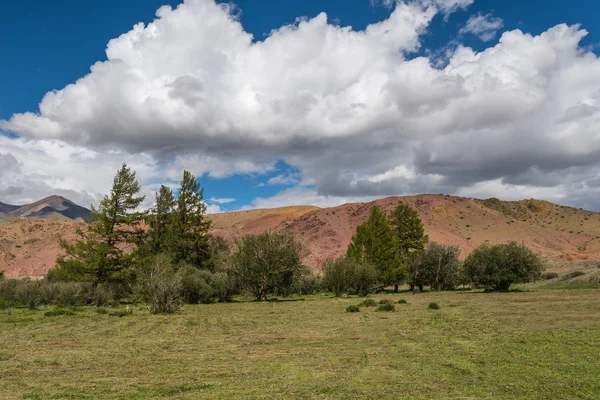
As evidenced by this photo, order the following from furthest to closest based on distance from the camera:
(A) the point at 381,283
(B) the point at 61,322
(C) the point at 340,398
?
1. (A) the point at 381,283
2. (B) the point at 61,322
3. (C) the point at 340,398

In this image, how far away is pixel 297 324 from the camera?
23812mm

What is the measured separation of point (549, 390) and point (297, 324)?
625 inches

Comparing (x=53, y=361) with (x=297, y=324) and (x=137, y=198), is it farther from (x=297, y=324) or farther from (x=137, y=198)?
(x=137, y=198)

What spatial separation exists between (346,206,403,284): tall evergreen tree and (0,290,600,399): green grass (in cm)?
3531

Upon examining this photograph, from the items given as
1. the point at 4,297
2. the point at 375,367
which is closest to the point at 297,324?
the point at 375,367

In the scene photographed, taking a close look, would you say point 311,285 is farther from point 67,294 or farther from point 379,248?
point 67,294

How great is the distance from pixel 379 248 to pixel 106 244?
1459 inches

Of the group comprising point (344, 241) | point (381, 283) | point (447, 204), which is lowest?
point (381, 283)

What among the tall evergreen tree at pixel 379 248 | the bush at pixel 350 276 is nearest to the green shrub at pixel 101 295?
the bush at pixel 350 276

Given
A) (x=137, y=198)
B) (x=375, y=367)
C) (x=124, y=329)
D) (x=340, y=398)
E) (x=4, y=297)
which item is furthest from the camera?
(x=137, y=198)

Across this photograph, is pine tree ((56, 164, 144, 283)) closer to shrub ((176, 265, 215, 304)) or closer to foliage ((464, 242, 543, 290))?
shrub ((176, 265, 215, 304))

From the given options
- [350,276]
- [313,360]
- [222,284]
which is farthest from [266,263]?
[313,360]

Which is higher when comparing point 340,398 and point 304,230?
point 304,230

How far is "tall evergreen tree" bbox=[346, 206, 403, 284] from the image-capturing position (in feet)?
193
